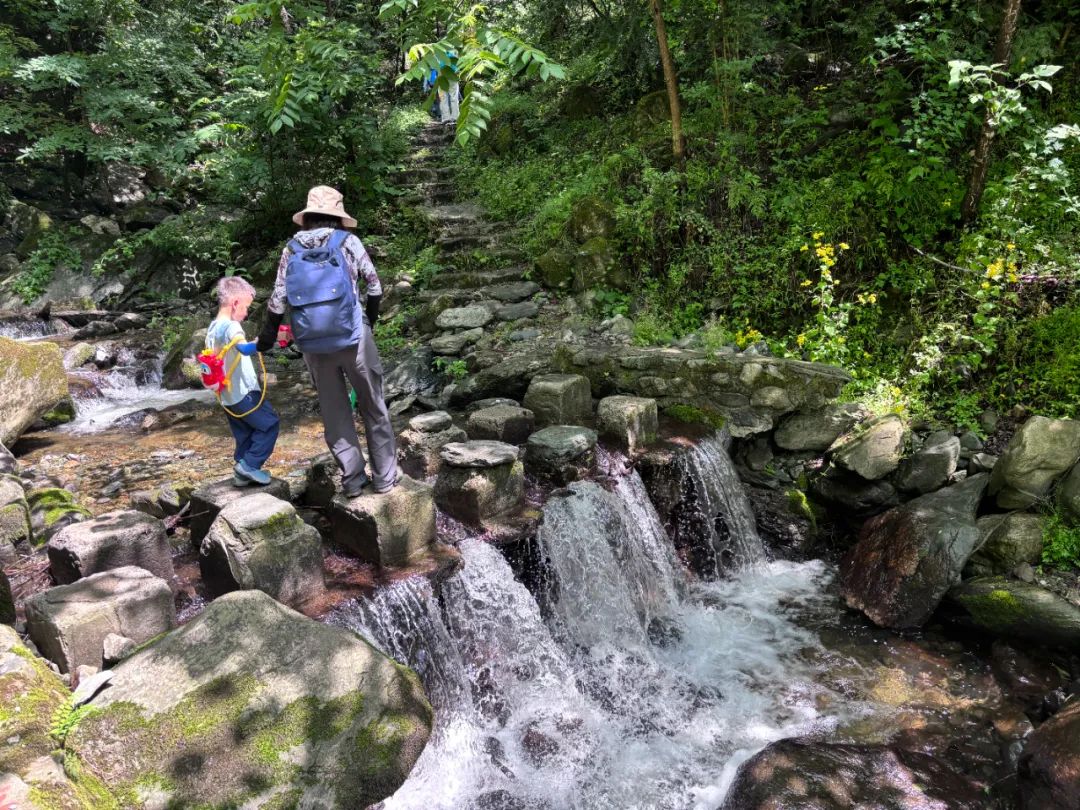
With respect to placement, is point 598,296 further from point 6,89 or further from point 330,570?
point 6,89

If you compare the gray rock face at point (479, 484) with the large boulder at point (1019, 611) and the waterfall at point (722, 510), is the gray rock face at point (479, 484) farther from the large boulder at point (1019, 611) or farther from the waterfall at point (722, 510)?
the large boulder at point (1019, 611)

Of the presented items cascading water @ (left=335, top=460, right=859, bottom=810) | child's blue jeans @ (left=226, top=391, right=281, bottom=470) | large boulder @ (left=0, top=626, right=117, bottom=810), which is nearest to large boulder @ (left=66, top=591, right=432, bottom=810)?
large boulder @ (left=0, top=626, right=117, bottom=810)

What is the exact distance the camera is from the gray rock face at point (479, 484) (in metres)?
5.01

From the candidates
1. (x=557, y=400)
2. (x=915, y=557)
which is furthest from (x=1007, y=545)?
(x=557, y=400)

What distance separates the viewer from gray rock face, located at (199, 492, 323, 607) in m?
3.92

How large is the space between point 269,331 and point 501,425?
7.76ft

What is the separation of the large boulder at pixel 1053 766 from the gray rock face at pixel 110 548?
16.6ft

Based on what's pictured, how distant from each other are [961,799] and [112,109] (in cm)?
1563

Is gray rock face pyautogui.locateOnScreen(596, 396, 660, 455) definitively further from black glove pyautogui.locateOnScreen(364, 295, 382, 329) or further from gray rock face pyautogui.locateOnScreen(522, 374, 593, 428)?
black glove pyautogui.locateOnScreen(364, 295, 382, 329)

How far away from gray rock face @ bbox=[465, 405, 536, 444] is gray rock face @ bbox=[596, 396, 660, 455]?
74cm

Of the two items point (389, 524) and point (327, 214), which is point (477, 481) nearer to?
point (389, 524)

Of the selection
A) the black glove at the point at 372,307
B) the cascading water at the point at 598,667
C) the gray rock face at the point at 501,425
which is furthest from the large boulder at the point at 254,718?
the gray rock face at the point at 501,425

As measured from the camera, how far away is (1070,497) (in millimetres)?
5098

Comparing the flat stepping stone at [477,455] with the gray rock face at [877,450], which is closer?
the flat stepping stone at [477,455]
